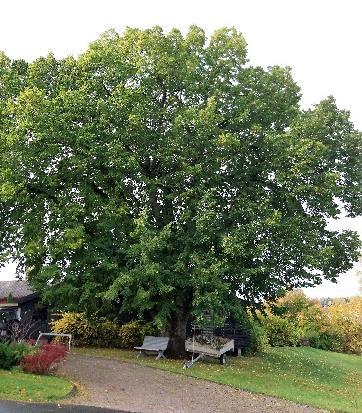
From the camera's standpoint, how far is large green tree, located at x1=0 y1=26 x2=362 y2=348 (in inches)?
882

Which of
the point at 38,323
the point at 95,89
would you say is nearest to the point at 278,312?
Result: the point at 95,89

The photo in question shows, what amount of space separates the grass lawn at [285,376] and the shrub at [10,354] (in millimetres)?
6376

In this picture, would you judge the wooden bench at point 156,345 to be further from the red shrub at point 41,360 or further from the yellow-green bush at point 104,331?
the red shrub at point 41,360

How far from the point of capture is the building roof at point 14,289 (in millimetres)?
33638

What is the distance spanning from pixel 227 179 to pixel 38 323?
18.0m

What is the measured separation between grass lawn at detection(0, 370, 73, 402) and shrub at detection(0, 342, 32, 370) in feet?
1.61

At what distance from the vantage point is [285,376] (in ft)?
76.7

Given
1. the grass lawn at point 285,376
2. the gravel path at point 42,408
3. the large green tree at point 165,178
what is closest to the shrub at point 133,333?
the grass lawn at point 285,376

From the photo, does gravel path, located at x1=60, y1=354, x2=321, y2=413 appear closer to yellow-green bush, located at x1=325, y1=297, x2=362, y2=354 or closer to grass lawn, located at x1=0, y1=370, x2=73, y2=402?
grass lawn, located at x1=0, y1=370, x2=73, y2=402

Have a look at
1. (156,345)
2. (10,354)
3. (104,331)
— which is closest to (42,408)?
(10,354)

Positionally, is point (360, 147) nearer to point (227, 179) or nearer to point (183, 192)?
point (227, 179)

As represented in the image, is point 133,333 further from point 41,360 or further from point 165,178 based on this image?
point 41,360

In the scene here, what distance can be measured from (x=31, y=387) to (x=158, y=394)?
4118 millimetres

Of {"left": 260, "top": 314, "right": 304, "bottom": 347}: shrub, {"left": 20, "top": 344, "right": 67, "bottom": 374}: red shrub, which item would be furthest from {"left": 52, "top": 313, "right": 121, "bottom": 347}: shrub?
{"left": 260, "top": 314, "right": 304, "bottom": 347}: shrub
